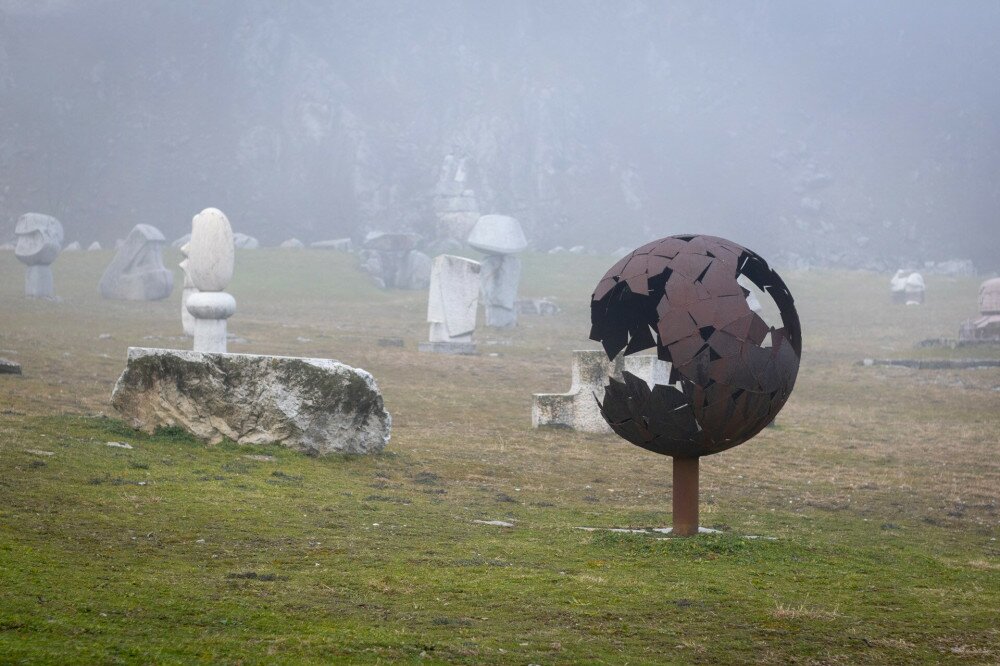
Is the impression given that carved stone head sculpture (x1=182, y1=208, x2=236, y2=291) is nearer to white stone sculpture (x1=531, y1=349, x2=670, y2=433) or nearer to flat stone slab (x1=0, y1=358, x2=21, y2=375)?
flat stone slab (x1=0, y1=358, x2=21, y2=375)

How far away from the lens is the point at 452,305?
28.7m

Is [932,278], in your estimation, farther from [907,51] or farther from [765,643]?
[765,643]

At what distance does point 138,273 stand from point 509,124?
4849cm

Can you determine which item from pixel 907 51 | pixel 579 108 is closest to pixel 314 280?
pixel 579 108

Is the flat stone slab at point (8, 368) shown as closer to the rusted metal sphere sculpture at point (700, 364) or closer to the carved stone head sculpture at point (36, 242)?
the rusted metal sphere sculpture at point (700, 364)

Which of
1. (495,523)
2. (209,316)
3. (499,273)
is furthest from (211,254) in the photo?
(499,273)

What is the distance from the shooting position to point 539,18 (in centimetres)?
9225

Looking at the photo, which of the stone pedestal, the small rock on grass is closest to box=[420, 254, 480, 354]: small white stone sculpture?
the stone pedestal

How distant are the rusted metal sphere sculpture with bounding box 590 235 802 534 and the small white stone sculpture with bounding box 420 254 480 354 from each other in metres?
19.5

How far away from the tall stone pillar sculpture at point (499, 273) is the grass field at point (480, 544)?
1596 cm

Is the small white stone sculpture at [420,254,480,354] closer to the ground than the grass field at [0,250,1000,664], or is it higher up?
higher up

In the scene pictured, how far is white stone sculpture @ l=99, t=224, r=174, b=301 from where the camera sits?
3644 cm

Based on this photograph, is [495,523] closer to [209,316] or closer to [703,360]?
[703,360]

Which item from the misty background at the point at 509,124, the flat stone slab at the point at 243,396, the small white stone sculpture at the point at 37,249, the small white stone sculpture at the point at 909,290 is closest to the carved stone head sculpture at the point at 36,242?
the small white stone sculpture at the point at 37,249
